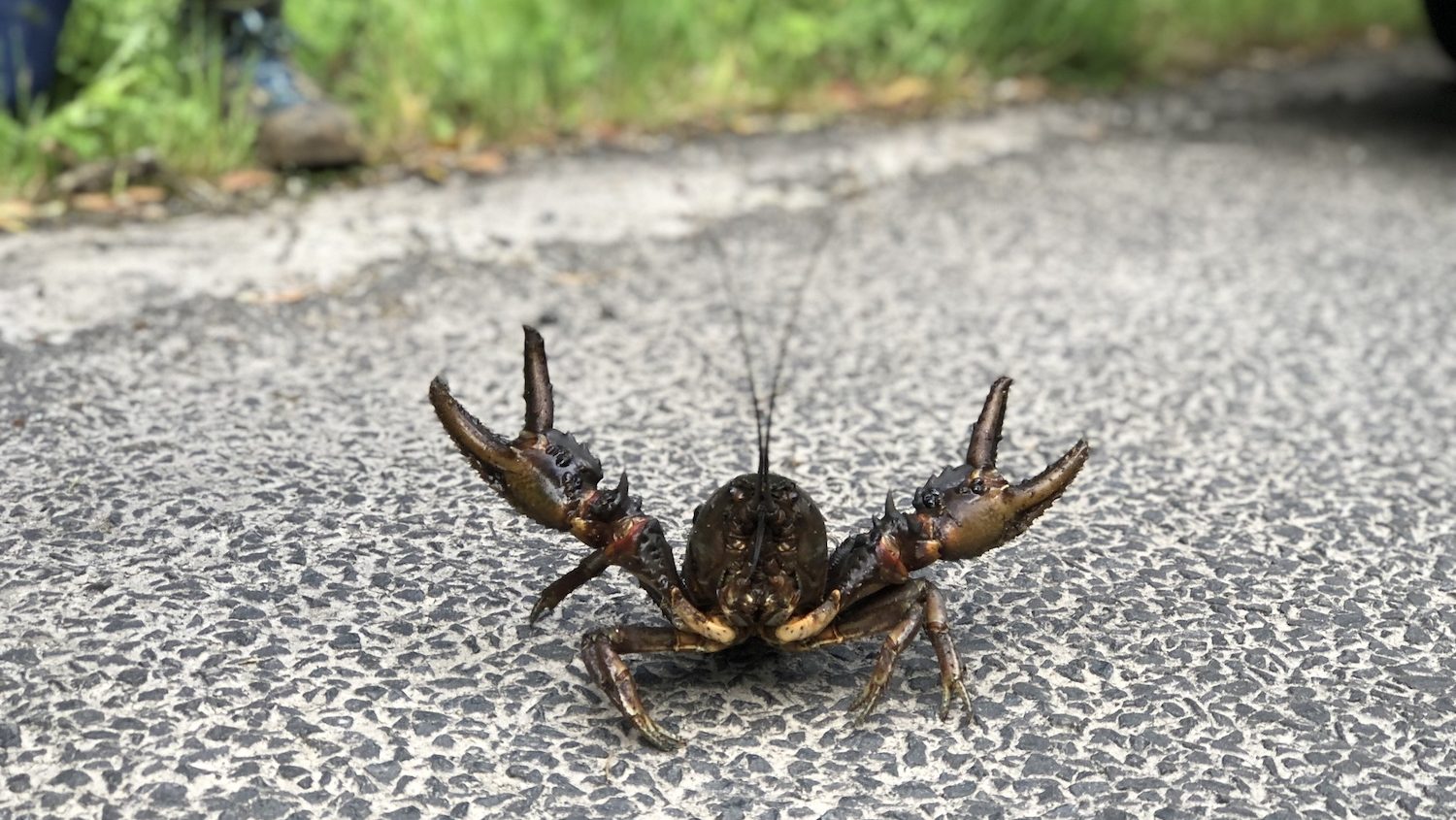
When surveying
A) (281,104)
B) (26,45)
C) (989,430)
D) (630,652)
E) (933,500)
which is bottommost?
(630,652)

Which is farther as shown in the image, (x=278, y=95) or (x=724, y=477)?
(x=278, y=95)

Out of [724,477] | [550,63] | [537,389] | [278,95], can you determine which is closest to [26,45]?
[278,95]

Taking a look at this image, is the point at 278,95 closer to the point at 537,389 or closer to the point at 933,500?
the point at 537,389

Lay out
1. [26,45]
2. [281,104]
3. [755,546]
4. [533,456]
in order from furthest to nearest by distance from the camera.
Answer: [281,104], [26,45], [533,456], [755,546]

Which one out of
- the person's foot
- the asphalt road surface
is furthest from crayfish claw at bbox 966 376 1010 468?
the person's foot

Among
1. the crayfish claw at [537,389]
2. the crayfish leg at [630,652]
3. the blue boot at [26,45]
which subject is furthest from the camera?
the blue boot at [26,45]

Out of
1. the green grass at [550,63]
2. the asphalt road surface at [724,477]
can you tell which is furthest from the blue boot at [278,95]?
the asphalt road surface at [724,477]

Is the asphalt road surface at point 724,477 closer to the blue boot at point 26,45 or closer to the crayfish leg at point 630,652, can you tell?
the crayfish leg at point 630,652
